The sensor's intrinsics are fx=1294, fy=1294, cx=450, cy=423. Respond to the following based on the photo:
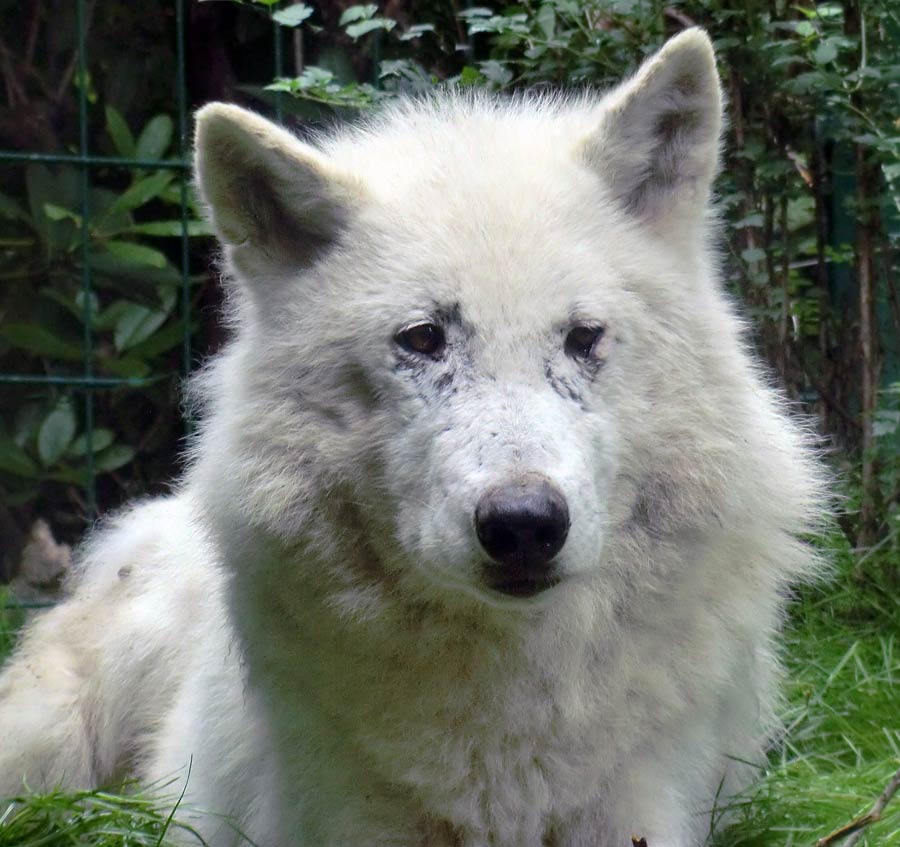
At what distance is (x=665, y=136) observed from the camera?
300 centimetres

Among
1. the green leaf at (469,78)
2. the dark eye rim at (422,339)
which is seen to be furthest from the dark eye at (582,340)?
the green leaf at (469,78)

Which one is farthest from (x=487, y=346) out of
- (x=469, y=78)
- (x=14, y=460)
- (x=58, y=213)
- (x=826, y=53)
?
(x=14, y=460)

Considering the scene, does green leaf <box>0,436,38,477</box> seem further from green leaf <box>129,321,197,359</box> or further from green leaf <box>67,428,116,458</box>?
green leaf <box>129,321,197,359</box>

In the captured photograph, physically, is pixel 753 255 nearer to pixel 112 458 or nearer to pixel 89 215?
pixel 89 215

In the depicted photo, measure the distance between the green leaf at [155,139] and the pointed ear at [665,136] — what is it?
3.64 metres

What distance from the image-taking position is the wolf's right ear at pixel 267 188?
283 cm

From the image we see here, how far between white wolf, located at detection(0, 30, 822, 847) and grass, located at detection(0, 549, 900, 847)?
0.30 m

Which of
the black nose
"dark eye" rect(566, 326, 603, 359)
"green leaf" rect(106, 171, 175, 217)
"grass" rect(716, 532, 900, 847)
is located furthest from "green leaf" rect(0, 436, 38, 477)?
the black nose

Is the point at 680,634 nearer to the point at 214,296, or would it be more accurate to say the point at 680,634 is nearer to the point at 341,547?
the point at 341,547

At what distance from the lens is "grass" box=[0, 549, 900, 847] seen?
318 cm

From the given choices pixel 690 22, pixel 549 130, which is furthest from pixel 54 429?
pixel 549 130

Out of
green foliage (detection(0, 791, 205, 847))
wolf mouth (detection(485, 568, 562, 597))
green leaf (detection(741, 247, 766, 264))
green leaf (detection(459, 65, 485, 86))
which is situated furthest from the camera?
green leaf (detection(741, 247, 766, 264))

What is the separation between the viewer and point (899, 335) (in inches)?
201

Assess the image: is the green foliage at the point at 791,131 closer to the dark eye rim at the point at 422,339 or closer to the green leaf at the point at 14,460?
the dark eye rim at the point at 422,339
